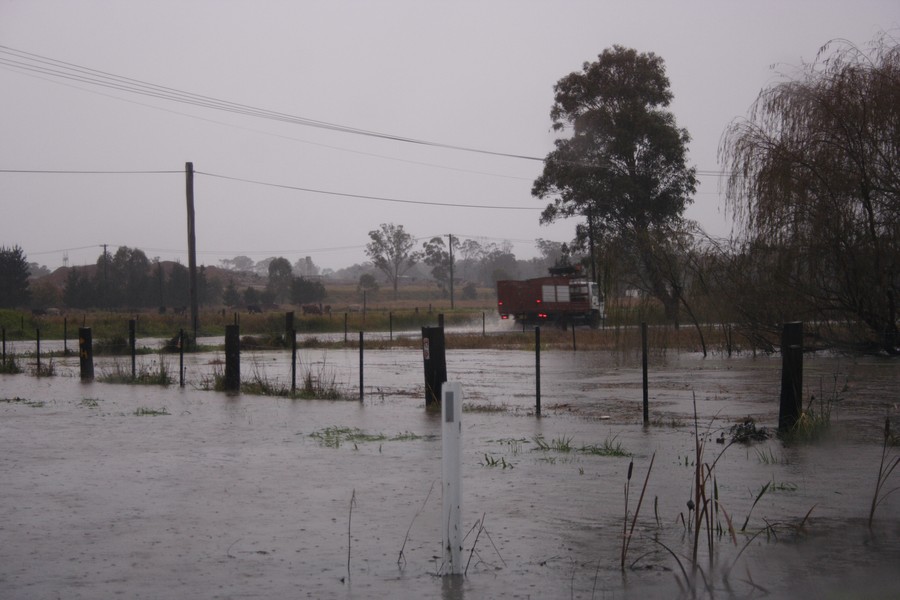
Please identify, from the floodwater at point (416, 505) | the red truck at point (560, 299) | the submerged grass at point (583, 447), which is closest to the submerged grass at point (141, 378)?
the floodwater at point (416, 505)

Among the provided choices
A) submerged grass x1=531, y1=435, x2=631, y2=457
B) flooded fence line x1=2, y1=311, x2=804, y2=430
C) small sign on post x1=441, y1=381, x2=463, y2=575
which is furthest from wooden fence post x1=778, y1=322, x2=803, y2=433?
small sign on post x1=441, y1=381, x2=463, y2=575

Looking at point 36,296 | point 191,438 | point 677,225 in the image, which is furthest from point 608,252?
point 36,296

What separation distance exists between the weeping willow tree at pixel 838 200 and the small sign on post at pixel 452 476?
1412 centimetres

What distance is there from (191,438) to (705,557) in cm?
742

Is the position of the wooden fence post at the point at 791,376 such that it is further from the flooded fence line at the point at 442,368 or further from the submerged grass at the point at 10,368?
the submerged grass at the point at 10,368

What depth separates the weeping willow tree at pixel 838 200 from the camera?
17.8m

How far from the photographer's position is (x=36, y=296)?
9856cm

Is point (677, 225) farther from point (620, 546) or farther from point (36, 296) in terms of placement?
point (36, 296)

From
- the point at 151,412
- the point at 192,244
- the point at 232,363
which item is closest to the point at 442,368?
the point at 151,412

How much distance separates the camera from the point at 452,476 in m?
5.82

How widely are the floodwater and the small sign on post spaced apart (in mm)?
171

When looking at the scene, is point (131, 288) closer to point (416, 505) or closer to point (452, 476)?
point (416, 505)

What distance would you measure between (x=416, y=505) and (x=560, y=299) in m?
48.1

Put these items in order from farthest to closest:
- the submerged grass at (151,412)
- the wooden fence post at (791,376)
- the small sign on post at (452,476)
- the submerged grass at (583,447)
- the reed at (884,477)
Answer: the submerged grass at (151,412), the wooden fence post at (791,376), the submerged grass at (583,447), the reed at (884,477), the small sign on post at (452,476)
